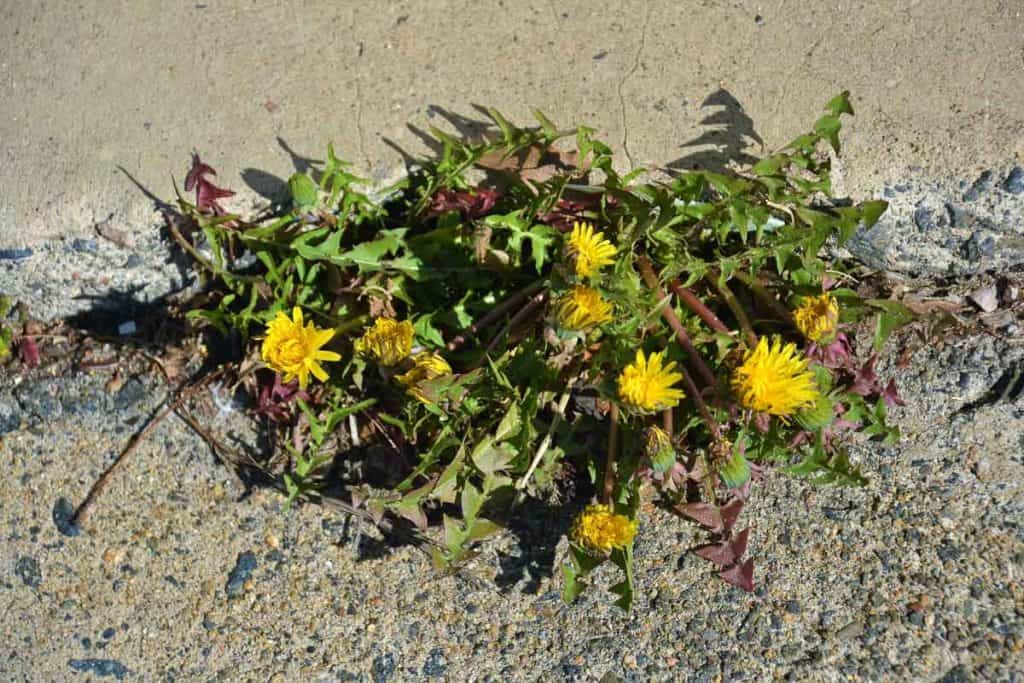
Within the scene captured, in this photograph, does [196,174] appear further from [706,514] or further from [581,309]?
[706,514]

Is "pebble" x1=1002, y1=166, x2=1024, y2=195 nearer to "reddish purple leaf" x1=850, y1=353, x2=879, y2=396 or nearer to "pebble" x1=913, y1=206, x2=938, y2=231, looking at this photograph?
"pebble" x1=913, y1=206, x2=938, y2=231

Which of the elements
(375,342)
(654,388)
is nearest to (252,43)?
(375,342)

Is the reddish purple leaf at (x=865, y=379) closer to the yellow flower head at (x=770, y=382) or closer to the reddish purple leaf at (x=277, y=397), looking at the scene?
the yellow flower head at (x=770, y=382)

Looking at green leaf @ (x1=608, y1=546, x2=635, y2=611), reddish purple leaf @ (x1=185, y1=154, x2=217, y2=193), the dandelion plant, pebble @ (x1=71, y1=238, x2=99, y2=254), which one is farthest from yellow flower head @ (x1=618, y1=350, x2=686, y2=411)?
pebble @ (x1=71, y1=238, x2=99, y2=254)

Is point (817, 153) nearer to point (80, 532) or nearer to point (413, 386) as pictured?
point (413, 386)

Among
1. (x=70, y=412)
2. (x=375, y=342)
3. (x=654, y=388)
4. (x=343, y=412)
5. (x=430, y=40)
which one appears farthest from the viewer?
(x=70, y=412)
